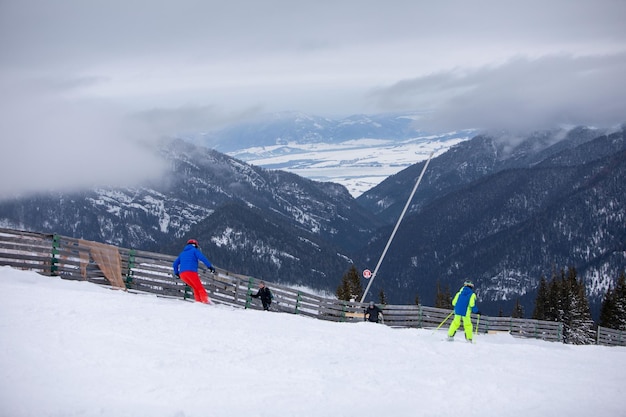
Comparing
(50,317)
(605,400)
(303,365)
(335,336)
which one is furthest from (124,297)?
(605,400)

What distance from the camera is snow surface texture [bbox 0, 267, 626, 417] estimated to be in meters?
9.73

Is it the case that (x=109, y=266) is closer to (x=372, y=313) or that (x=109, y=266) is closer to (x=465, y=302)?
(x=372, y=313)

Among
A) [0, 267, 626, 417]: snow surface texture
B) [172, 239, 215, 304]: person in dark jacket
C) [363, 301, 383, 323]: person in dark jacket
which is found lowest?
[363, 301, 383, 323]: person in dark jacket

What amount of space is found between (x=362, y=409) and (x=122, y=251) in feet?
44.9

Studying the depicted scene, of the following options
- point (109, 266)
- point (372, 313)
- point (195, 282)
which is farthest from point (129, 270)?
point (372, 313)

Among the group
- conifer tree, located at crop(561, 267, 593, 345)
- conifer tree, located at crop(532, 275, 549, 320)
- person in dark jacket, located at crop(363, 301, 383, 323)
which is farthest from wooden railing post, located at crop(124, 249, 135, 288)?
conifer tree, located at crop(532, 275, 549, 320)

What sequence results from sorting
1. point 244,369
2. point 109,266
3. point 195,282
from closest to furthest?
point 244,369, point 195,282, point 109,266

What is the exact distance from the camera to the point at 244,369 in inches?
464

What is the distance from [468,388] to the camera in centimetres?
1150

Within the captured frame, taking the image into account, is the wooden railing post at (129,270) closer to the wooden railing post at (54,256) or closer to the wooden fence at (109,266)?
the wooden fence at (109,266)

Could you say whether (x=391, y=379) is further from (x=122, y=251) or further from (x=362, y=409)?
(x=122, y=251)

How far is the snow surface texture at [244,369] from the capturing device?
9727 mm

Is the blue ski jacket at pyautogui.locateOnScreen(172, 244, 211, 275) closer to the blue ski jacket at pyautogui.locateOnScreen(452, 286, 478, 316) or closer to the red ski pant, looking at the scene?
the red ski pant

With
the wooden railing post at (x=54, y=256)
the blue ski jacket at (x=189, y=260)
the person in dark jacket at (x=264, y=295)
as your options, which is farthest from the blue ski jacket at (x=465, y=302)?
the wooden railing post at (x=54, y=256)
